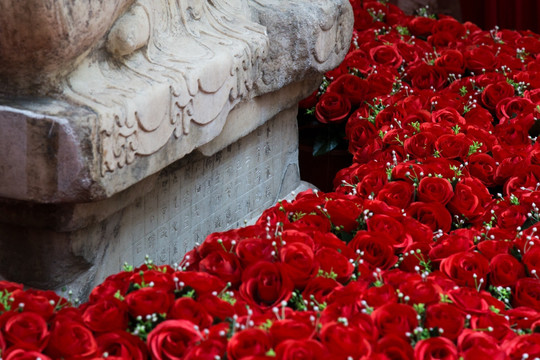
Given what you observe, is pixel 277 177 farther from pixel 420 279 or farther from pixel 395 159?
pixel 420 279

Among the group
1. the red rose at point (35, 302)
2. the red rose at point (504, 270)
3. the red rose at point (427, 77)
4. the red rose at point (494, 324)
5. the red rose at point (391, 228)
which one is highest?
the red rose at point (35, 302)

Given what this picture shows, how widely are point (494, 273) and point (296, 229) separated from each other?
438mm

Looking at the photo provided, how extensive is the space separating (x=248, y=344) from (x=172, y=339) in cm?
14

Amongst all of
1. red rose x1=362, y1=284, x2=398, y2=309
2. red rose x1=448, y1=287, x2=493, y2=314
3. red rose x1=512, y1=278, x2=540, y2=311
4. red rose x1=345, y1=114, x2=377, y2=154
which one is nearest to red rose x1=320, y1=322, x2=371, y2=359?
red rose x1=362, y1=284, x2=398, y2=309

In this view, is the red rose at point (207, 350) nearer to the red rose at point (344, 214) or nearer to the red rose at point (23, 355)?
the red rose at point (23, 355)

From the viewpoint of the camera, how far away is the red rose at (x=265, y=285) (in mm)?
1652

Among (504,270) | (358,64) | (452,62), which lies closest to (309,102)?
(358,64)

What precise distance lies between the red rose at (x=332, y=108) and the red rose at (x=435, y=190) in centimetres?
91

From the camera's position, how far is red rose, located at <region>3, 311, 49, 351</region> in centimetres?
150

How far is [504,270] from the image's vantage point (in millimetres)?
1856

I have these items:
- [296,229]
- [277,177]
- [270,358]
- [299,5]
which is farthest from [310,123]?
[270,358]

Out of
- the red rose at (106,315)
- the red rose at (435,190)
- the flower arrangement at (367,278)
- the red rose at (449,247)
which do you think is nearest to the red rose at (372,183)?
the flower arrangement at (367,278)

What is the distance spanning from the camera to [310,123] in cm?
328

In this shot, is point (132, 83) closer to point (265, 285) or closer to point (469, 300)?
point (265, 285)
